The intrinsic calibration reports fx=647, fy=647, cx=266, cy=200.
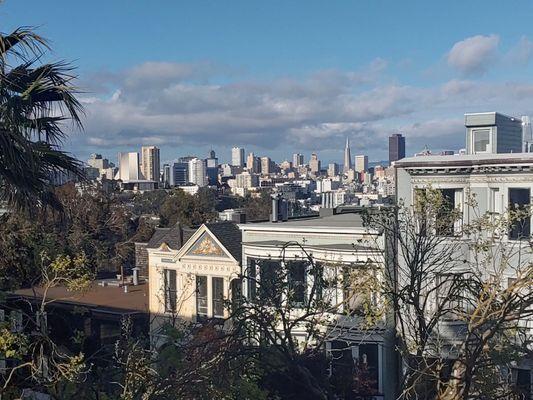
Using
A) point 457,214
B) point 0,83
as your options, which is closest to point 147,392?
point 0,83

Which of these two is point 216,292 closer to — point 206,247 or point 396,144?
point 206,247

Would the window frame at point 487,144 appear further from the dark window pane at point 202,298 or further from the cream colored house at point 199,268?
the dark window pane at point 202,298

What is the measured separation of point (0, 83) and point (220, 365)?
374 cm

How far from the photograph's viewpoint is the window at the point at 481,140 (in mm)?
21031

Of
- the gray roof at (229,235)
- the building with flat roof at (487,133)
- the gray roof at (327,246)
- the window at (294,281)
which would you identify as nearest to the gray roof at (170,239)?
the gray roof at (229,235)

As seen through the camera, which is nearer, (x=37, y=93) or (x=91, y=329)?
(x=37, y=93)

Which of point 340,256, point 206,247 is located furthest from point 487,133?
point 206,247

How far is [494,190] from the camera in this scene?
17719mm

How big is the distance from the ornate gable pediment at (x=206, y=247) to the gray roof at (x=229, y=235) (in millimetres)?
236

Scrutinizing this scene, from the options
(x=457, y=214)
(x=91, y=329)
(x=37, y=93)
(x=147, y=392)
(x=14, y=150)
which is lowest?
(x=91, y=329)

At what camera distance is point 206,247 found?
2344cm

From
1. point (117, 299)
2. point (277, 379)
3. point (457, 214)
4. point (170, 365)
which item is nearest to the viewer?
point (170, 365)

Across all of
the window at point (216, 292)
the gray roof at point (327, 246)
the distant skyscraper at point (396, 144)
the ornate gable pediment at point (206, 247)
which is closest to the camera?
the gray roof at point (327, 246)

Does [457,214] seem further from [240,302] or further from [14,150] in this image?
[14,150]
